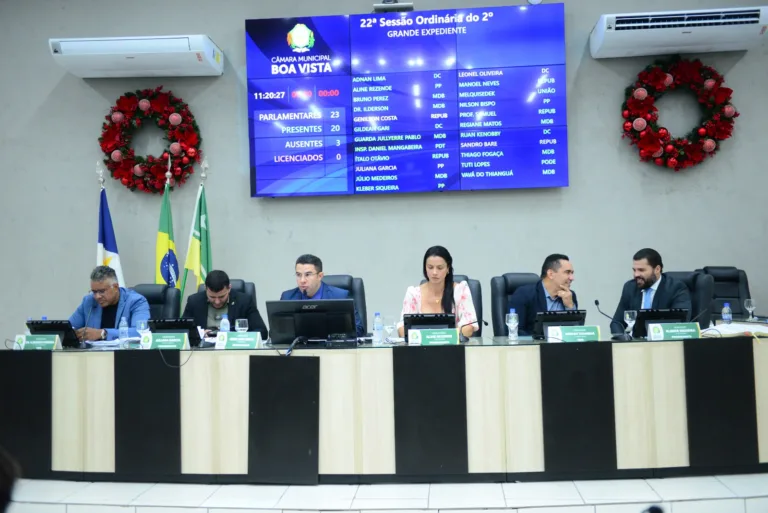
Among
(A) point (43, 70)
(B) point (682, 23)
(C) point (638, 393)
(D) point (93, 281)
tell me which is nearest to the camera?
(C) point (638, 393)

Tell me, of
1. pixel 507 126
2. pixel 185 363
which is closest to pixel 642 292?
pixel 507 126

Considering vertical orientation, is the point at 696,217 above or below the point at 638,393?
above

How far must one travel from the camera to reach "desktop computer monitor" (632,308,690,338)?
3291mm

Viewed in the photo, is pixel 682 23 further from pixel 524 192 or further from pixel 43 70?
pixel 43 70

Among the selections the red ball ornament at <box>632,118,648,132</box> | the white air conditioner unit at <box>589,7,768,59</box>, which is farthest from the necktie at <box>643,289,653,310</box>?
the white air conditioner unit at <box>589,7,768,59</box>

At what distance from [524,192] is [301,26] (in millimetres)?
2078

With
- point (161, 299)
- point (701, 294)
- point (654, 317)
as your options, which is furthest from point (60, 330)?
point (701, 294)

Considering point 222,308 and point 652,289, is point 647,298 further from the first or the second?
point 222,308

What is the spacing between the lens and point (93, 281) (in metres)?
3.97

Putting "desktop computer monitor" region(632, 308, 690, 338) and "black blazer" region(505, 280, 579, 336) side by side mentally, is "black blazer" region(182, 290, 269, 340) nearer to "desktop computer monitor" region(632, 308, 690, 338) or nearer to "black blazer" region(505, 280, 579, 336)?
"black blazer" region(505, 280, 579, 336)

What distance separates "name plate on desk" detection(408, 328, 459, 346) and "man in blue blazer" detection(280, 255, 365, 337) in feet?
2.58

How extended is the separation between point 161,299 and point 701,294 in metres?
3.26

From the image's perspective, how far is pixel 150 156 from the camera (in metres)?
5.46

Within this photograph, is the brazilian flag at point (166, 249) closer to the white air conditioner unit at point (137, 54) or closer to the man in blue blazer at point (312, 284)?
the white air conditioner unit at point (137, 54)
